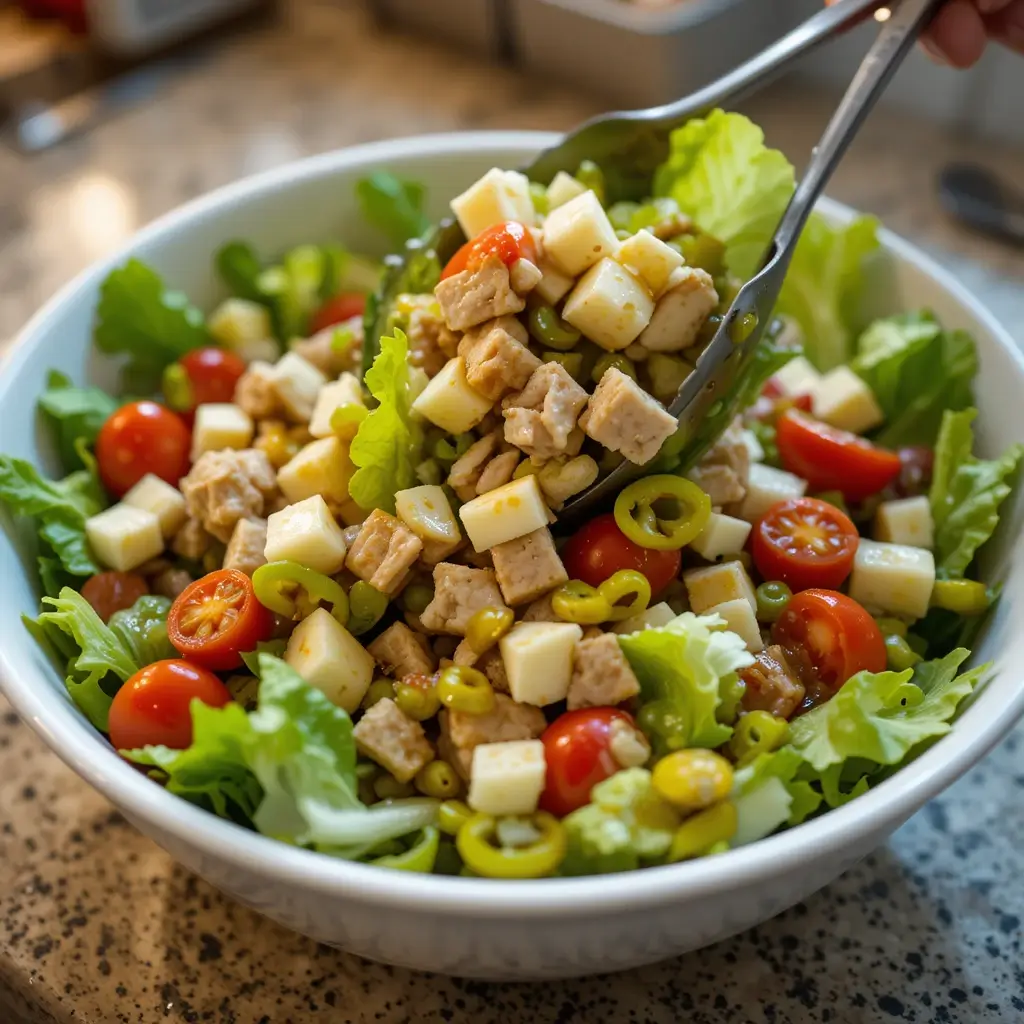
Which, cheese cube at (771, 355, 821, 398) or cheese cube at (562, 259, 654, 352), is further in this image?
cheese cube at (771, 355, 821, 398)

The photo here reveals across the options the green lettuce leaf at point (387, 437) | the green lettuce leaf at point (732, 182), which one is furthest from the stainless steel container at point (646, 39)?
the green lettuce leaf at point (387, 437)

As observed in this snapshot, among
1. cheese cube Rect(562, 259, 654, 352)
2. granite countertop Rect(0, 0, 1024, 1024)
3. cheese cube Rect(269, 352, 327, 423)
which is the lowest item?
granite countertop Rect(0, 0, 1024, 1024)

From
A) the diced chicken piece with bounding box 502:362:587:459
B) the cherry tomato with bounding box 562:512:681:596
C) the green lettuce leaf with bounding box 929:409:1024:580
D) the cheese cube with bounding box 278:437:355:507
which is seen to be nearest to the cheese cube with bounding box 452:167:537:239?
the diced chicken piece with bounding box 502:362:587:459

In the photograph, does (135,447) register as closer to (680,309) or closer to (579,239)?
(579,239)

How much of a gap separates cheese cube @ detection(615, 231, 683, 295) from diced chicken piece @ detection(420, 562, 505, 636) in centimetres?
57

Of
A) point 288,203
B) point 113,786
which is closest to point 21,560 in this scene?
point 113,786

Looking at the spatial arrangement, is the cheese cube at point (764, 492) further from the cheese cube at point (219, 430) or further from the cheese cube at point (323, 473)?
the cheese cube at point (219, 430)

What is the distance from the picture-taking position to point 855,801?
1.47 meters

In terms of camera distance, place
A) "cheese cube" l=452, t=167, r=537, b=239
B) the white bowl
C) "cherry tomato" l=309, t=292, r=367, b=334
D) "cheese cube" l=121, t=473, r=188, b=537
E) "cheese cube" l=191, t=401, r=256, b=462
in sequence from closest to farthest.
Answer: the white bowl, "cheese cube" l=452, t=167, r=537, b=239, "cheese cube" l=121, t=473, r=188, b=537, "cheese cube" l=191, t=401, r=256, b=462, "cherry tomato" l=309, t=292, r=367, b=334

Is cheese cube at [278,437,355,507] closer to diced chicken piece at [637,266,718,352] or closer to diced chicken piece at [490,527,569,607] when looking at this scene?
diced chicken piece at [490,527,569,607]

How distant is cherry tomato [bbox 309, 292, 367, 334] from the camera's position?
2576 millimetres

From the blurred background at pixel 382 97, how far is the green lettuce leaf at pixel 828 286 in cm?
68

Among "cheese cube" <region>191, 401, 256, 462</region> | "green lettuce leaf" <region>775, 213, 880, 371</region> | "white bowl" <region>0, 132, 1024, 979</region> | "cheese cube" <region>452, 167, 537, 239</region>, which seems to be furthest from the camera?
"green lettuce leaf" <region>775, 213, 880, 371</region>

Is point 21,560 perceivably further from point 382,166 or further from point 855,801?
point 855,801
